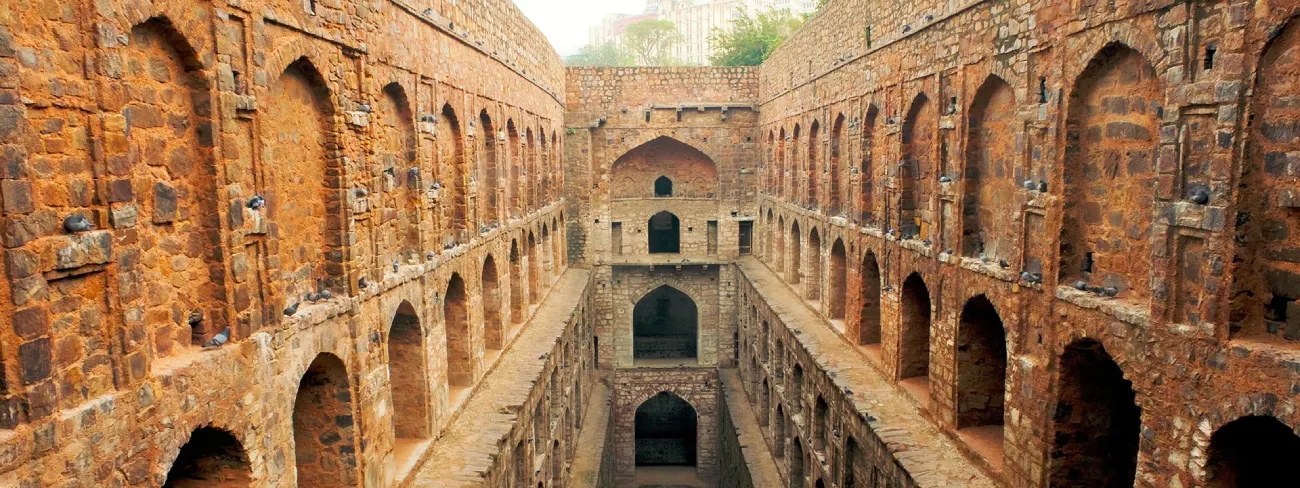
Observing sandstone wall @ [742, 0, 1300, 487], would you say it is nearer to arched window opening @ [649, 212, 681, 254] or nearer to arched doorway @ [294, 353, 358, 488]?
arched doorway @ [294, 353, 358, 488]

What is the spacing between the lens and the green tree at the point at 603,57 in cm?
6293

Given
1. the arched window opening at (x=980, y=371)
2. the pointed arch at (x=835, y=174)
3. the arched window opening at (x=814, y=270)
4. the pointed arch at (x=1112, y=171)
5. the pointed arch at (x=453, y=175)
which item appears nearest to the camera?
the pointed arch at (x=1112, y=171)

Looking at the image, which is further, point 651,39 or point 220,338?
point 651,39

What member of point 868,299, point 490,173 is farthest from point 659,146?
point 868,299

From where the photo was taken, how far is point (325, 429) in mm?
6688

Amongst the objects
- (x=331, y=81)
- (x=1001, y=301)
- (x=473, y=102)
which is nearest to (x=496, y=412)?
(x=473, y=102)

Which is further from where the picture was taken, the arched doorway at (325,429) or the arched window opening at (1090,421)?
the arched window opening at (1090,421)

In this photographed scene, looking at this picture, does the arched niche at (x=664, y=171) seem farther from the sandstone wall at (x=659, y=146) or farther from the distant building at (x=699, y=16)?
the distant building at (x=699, y=16)

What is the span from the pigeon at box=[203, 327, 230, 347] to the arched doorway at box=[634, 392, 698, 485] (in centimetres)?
1708

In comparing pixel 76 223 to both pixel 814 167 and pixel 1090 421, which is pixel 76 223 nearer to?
pixel 1090 421

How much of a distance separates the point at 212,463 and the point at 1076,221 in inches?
254

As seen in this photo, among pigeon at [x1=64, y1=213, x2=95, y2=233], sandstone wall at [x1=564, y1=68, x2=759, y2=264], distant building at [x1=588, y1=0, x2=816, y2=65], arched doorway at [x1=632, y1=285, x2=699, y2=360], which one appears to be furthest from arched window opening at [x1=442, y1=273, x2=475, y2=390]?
distant building at [x1=588, y1=0, x2=816, y2=65]

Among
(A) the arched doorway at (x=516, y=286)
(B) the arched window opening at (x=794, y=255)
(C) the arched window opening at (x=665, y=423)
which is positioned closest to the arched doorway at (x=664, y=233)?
(C) the arched window opening at (x=665, y=423)

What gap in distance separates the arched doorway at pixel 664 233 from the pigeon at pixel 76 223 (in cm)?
2054
